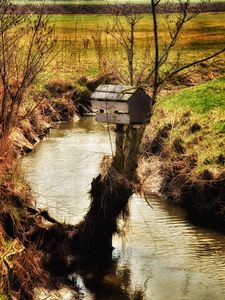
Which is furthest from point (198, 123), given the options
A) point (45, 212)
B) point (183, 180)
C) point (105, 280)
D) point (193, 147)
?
point (105, 280)

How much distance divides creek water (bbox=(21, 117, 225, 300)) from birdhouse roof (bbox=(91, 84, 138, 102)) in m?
2.11

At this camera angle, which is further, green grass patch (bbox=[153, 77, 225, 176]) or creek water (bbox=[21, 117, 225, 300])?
green grass patch (bbox=[153, 77, 225, 176])

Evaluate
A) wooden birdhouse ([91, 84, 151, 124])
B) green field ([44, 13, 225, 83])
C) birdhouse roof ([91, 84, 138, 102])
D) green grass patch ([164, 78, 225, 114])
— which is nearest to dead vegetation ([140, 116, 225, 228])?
green grass patch ([164, 78, 225, 114])

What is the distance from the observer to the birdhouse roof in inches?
501

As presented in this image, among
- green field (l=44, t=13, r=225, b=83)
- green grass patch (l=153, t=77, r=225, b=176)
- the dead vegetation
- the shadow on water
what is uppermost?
green field (l=44, t=13, r=225, b=83)

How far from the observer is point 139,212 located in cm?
1616

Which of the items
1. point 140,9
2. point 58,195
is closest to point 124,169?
point 58,195

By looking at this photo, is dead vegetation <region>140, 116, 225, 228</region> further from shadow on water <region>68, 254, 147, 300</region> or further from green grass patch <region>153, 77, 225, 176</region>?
shadow on water <region>68, 254, 147, 300</region>

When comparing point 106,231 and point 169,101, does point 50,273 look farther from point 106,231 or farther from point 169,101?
point 169,101

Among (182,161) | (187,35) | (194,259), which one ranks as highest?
(187,35)

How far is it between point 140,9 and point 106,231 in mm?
40072

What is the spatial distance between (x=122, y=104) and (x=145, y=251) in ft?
9.08

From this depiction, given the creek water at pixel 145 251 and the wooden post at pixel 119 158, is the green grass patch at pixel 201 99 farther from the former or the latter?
the wooden post at pixel 119 158

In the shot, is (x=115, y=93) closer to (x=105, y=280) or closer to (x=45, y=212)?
(x=45, y=212)
